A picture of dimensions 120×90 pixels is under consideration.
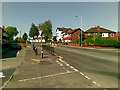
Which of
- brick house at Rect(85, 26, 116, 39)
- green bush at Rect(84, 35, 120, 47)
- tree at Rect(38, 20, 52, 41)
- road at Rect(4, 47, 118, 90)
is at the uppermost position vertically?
tree at Rect(38, 20, 52, 41)

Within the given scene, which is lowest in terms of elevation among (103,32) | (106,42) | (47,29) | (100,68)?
(100,68)

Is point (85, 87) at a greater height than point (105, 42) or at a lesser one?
lesser

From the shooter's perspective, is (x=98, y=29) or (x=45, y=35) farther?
(x=45, y=35)

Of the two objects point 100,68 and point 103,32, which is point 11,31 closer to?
point 103,32

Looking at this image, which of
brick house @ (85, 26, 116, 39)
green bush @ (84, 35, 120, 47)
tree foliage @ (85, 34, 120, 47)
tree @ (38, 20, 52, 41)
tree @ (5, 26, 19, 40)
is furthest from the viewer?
tree @ (5, 26, 19, 40)

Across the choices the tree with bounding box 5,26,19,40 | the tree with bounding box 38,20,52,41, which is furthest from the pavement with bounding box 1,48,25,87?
the tree with bounding box 5,26,19,40

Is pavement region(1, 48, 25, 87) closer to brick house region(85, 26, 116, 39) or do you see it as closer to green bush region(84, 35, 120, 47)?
green bush region(84, 35, 120, 47)

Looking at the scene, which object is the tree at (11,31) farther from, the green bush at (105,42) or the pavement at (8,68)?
the pavement at (8,68)

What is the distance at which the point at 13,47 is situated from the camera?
24.2 m

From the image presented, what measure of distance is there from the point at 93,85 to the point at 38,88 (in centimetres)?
238

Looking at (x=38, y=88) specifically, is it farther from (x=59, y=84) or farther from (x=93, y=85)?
(x=93, y=85)

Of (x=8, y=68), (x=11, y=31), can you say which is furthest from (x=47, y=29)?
(x=8, y=68)

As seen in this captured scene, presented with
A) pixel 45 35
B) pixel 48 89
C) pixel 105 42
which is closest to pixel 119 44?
pixel 105 42

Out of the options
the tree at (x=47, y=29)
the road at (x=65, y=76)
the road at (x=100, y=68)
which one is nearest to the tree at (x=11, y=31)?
the tree at (x=47, y=29)
